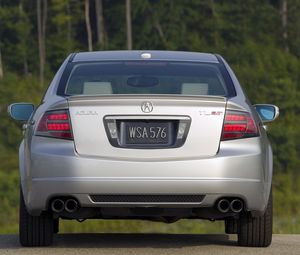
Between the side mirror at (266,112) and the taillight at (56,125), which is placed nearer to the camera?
the taillight at (56,125)

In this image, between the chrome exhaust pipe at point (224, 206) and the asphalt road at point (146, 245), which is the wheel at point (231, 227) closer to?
the asphalt road at point (146, 245)

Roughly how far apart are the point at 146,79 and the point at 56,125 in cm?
104

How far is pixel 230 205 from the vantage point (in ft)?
29.8

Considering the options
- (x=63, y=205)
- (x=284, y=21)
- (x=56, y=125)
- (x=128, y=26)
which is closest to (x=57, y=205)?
(x=63, y=205)

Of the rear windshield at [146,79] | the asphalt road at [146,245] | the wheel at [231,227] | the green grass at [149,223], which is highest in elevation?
the rear windshield at [146,79]

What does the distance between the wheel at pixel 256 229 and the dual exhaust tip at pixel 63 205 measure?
1206 millimetres

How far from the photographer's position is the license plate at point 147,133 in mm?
8938

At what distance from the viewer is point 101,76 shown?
9.82 meters

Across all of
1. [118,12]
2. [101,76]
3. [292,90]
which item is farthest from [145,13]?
[101,76]

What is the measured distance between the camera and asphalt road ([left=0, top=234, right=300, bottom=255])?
372 inches

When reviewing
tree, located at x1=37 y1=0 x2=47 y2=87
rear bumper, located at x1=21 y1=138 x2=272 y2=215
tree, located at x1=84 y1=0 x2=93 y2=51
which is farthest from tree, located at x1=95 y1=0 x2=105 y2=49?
rear bumper, located at x1=21 y1=138 x2=272 y2=215

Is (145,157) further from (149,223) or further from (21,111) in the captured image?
(149,223)

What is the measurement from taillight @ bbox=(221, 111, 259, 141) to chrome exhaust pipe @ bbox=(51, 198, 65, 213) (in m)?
1.11

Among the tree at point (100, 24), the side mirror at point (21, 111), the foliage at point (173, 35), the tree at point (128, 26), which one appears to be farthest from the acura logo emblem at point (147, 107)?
the tree at point (100, 24)
